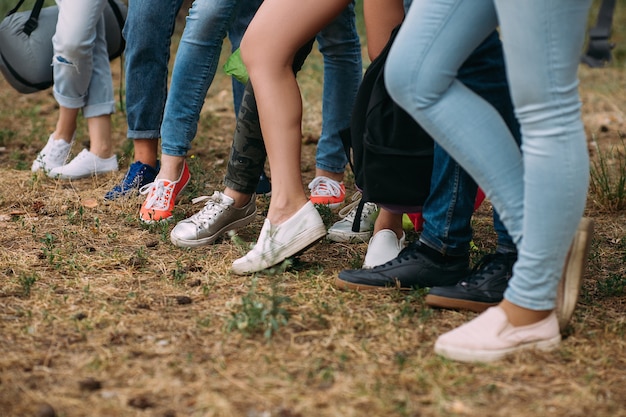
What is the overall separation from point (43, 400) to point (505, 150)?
4.24 feet

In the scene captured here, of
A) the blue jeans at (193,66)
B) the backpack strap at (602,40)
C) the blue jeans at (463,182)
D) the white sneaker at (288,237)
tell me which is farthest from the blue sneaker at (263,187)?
the backpack strap at (602,40)

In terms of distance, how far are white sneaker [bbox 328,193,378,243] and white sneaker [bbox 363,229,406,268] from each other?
314mm

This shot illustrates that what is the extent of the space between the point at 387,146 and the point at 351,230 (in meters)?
0.73

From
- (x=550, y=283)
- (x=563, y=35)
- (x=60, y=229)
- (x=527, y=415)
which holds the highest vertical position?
(x=563, y=35)

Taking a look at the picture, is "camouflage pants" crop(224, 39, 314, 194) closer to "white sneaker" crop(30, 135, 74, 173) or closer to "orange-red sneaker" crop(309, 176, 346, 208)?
"orange-red sneaker" crop(309, 176, 346, 208)

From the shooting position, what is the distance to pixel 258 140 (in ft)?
10.1

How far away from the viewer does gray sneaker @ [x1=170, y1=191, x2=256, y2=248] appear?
3180 mm

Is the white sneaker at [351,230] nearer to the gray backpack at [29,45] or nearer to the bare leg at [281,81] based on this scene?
the bare leg at [281,81]

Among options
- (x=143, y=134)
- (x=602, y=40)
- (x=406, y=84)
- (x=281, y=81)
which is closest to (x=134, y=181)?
(x=143, y=134)

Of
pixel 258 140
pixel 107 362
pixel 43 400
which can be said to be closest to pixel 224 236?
pixel 258 140

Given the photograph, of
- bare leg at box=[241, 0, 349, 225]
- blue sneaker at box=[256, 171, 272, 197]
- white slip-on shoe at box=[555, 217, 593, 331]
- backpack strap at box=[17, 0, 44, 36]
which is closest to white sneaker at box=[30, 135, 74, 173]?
backpack strap at box=[17, 0, 44, 36]

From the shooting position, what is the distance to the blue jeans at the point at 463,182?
8.34 ft

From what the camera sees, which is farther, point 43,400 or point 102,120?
point 102,120

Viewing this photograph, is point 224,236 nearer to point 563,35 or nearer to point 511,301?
point 511,301
